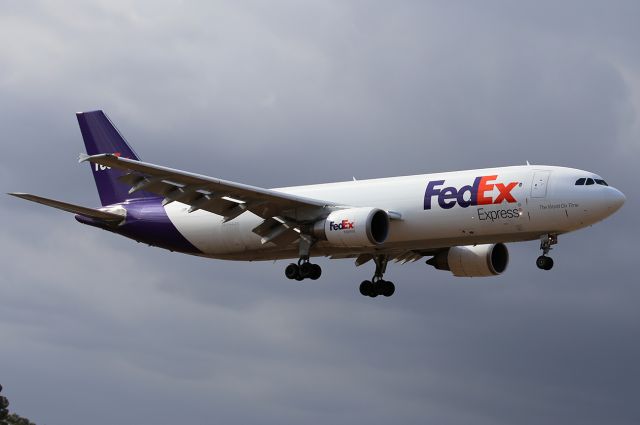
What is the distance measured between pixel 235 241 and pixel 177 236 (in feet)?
10.7

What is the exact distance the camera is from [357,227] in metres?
54.6

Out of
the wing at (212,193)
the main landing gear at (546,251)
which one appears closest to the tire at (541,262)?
the main landing gear at (546,251)

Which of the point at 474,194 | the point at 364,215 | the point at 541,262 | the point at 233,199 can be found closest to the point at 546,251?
the point at 541,262

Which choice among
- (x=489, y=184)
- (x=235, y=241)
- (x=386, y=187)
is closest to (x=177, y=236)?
(x=235, y=241)

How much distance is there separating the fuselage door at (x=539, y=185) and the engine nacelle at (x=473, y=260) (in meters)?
8.80

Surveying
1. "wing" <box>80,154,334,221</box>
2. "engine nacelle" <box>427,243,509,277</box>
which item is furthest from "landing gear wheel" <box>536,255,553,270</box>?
"wing" <box>80,154,334,221</box>

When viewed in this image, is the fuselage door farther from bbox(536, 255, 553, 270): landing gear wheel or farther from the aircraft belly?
the aircraft belly

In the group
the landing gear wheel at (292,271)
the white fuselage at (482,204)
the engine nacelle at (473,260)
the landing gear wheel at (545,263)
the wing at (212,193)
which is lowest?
the landing gear wheel at (292,271)

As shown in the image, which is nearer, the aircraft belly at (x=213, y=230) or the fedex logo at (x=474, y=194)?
the fedex logo at (x=474, y=194)

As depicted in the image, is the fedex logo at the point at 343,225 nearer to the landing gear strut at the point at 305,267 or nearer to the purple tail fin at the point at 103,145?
the landing gear strut at the point at 305,267

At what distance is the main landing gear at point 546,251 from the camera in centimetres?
5397

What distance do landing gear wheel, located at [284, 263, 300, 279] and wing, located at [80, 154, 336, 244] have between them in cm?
115

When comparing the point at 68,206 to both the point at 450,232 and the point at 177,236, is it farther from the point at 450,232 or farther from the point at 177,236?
the point at 450,232

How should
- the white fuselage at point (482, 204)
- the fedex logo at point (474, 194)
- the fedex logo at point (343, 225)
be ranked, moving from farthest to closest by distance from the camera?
the fedex logo at point (343, 225) < the fedex logo at point (474, 194) < the white fuselage at point (482, 204)
